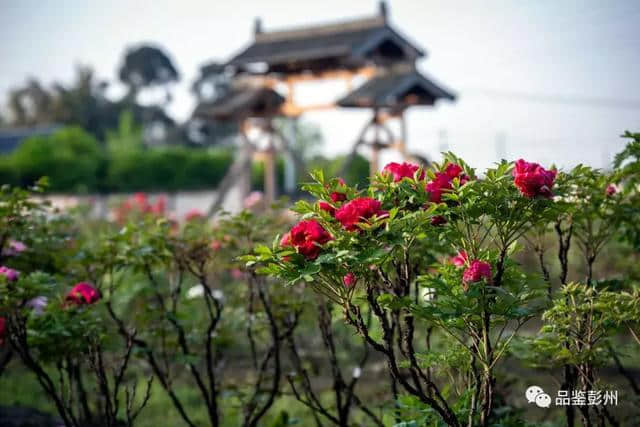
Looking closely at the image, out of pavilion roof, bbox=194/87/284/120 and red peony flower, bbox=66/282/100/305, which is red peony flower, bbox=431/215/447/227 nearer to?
red peony flower, bbox=66/282/100/305

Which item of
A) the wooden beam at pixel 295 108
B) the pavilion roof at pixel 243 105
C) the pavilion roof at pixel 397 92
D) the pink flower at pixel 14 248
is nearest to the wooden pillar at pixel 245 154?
the pavilion roof at pixel 243 105

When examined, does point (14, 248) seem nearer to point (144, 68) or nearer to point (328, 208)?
point (328, 208)

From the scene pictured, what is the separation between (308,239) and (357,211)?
6.2 inches

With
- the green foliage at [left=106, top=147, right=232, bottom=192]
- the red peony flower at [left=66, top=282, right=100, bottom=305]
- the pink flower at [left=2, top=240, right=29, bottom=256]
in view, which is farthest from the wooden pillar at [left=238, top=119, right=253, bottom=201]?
the red peony flower at [left=66, top=282, right=100, bottom=305]

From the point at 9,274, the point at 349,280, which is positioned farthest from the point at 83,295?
the point at 349,280

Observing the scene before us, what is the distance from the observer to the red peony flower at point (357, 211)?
2.08 metres

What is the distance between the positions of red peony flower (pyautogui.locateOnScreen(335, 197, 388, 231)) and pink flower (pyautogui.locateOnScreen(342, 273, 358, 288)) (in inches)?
8.2

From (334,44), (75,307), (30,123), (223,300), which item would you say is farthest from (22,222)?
(30,123)

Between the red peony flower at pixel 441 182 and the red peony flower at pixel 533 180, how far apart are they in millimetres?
178

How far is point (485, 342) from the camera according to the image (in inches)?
88.6

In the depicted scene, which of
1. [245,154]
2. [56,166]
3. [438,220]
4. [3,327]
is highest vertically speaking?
[56,166]

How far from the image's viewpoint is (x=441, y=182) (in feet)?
7.39

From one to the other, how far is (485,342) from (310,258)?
58 cm

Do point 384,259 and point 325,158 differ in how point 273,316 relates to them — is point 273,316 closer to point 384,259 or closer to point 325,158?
point 384,259
